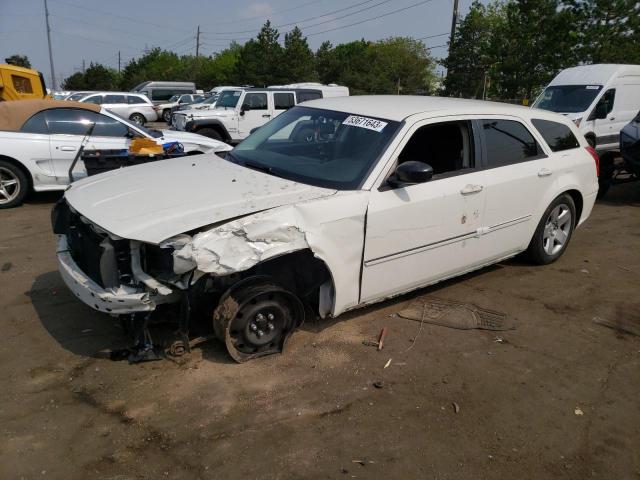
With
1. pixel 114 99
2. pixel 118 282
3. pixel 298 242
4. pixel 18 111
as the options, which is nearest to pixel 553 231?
pixel 298 242

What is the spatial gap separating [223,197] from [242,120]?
37.9 feet

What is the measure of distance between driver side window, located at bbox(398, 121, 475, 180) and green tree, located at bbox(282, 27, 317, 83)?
128ft

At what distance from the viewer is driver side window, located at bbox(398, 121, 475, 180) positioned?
171 inches

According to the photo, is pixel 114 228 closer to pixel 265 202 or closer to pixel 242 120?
pixel 265 202

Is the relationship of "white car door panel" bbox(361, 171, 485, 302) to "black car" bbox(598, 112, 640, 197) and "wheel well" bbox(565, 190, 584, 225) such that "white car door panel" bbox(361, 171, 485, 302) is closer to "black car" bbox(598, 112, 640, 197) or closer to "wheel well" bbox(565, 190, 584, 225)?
"wheel well" bbox(565, 190, 584, 225)

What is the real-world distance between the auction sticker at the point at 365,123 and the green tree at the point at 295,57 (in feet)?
128

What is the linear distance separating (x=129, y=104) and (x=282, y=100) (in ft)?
41.3

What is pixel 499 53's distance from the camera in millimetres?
27062

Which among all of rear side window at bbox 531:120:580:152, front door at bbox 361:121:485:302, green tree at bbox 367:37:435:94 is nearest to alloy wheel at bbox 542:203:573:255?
rear side window at bbox 531:120:580:152

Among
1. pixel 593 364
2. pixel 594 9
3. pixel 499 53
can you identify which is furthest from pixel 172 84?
pixel 593 364

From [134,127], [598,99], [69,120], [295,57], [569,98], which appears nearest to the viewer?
[69,120]

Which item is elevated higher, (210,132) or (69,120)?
(69,120)

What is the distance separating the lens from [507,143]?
4.72m

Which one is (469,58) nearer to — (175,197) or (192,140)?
(192,140)
